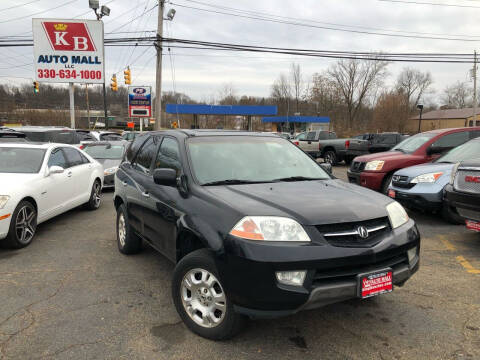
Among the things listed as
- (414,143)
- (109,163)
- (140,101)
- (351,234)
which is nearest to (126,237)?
(351,234)

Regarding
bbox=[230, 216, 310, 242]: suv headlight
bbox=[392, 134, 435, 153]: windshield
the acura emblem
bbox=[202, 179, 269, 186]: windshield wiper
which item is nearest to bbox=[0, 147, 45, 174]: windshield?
bbox=[202, 179, 269, 186]: windshield wiper

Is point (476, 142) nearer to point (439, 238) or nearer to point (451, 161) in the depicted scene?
point (451, 161)

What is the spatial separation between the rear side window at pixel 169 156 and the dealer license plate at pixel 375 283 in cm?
197

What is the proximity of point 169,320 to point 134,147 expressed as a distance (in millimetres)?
2766

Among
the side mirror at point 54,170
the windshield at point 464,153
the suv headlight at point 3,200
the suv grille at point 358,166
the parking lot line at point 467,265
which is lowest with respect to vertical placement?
the parking lot line at point 467,265

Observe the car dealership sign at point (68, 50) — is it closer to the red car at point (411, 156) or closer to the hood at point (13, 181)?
the hood at point (13, 181)

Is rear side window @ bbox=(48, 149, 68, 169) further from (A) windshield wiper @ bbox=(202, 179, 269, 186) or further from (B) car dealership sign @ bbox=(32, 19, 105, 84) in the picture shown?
(B) car dealership sign @ bbox=(32, 19, 105, 84)

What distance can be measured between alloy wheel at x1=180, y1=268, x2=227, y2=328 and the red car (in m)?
6.46

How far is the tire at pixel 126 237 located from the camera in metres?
4.69

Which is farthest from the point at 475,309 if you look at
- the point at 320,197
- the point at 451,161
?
Answer: the point at 451,161

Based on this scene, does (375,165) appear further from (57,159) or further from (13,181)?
(13,181)

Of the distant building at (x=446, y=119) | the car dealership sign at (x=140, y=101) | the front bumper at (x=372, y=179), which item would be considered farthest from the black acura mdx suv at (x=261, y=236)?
the distant building at (x=446, y=119)

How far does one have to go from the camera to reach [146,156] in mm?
4473

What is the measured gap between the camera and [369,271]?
8.41ft
